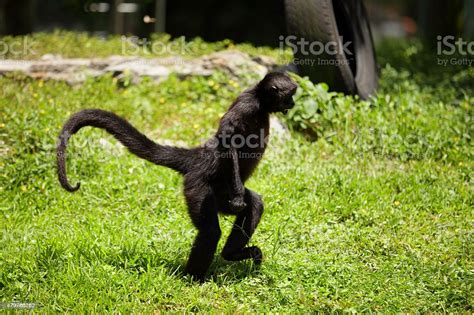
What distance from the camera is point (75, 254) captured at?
16.7 ft

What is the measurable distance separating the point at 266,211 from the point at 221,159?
138cm

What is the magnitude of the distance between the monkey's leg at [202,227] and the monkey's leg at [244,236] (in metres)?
0.34

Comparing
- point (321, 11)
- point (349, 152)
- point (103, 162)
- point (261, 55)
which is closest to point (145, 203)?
point (103, 162)

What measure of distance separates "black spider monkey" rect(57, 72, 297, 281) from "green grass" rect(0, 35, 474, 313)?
0.99 ft

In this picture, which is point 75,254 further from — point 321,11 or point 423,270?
point 321,11

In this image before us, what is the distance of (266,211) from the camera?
20.2ft

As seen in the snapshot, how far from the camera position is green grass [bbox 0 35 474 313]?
4.74 metres

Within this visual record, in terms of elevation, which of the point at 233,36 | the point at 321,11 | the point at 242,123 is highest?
the point at 321,11

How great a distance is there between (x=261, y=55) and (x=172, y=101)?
2077 mm

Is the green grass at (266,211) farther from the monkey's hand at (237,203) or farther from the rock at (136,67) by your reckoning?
the monkey's hand at (237,203)

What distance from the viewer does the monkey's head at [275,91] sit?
204 inches

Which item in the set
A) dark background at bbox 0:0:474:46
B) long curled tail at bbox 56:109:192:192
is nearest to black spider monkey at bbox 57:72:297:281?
long curled tail at bbox 56:109:192:192

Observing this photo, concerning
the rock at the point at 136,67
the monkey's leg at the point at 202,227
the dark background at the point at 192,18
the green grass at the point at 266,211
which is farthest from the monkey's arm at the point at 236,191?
the dark background at the point at 192,18

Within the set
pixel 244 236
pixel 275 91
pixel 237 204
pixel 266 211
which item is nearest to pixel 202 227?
pixel 237 204
